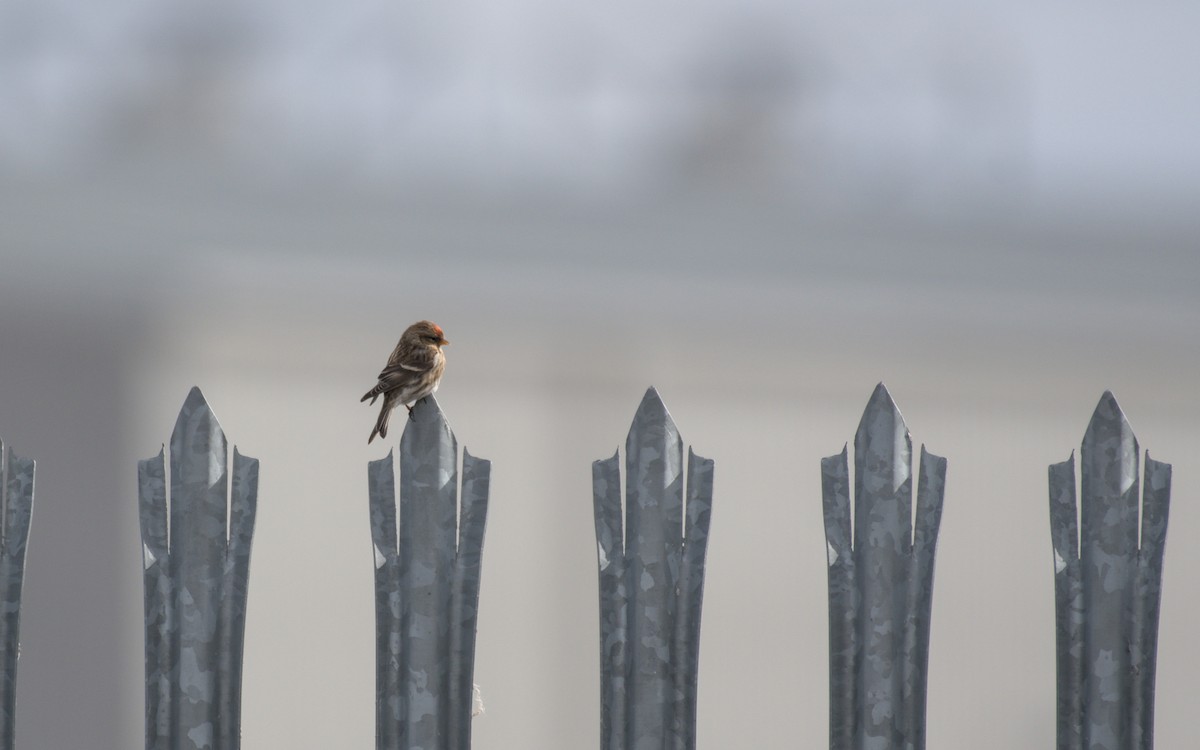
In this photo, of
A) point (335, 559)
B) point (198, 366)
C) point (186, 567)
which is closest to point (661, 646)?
point (186, 567)

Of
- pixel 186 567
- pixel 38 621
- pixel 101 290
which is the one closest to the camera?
pixel 186 567

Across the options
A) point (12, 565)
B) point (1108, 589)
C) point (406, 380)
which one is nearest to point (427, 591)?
point (406, 380)

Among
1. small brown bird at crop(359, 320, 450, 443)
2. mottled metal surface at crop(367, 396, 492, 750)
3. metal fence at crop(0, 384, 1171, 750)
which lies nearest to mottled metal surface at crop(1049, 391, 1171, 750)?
metal fence at crop(0, 384, 1171, 750)

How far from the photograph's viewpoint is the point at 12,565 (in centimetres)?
244

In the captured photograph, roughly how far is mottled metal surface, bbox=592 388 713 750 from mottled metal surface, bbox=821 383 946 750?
1.06 ft

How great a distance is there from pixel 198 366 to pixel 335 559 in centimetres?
130

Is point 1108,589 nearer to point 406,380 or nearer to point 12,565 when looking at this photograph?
point 406,380

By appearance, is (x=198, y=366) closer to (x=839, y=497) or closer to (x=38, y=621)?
(x=38, y=621)

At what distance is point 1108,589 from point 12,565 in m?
2.53

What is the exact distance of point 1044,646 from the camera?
6.24m

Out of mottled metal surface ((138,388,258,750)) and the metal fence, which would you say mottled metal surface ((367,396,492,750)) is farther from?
mottled metal surface ((138,388,258,750))

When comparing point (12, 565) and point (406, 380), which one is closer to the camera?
point (12, 565)

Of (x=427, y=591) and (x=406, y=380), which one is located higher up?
(x=406, y=380)

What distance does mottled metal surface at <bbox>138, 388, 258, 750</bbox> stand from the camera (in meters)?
2.38
